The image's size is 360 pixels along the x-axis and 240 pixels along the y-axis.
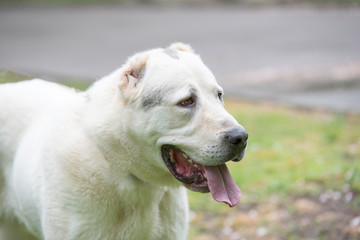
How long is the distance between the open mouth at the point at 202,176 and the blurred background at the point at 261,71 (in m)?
2.13

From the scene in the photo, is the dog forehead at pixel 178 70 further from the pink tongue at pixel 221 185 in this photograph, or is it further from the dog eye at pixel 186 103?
the pink tongue at pixel 221 185

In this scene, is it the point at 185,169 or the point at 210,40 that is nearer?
the point at 185,169

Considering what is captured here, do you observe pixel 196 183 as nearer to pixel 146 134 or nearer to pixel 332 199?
pixel 146 134

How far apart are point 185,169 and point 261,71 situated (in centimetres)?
875

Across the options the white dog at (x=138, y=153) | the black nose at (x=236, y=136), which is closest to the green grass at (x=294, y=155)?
the white dog at (x=138, y=153)

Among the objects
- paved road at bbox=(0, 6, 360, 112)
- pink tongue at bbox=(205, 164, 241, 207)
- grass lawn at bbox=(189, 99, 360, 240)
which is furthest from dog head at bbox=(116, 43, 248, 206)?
paved road at bbox=(0, 6, 360, 112)

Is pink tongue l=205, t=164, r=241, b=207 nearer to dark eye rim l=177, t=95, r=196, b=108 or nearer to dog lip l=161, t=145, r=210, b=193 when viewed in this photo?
dog lip l=161, t=145, r=210, b=193

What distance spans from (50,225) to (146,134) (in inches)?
35.2

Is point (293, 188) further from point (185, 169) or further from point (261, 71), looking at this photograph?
point (261, 71)

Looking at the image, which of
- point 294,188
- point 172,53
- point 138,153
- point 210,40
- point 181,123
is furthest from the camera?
point 210,40

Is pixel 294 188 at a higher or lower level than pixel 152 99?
lower

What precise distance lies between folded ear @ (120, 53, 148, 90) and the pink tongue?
72cm

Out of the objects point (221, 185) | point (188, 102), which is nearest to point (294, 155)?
point (221, 185)

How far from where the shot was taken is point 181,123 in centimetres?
353
